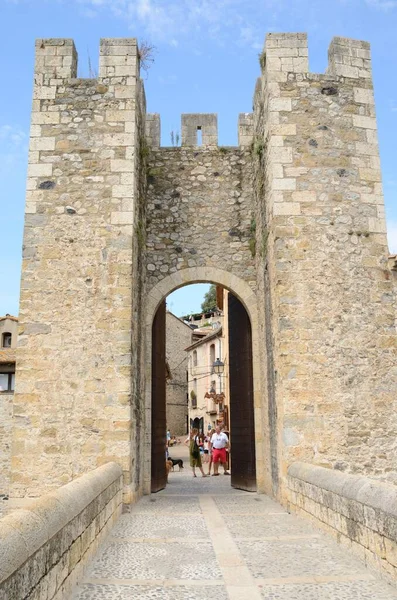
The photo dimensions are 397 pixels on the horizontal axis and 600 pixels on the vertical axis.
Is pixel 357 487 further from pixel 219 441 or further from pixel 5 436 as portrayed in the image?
pixel 5 436

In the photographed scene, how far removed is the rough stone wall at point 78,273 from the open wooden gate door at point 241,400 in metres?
1.95

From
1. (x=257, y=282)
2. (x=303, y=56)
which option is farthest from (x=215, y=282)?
(x=303, y=56)

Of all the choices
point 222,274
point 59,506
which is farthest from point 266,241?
point 59,506

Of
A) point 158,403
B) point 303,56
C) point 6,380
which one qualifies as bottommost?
point 158,403

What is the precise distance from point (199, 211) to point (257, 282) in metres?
1.50

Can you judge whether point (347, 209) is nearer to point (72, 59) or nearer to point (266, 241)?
point (266, 241)

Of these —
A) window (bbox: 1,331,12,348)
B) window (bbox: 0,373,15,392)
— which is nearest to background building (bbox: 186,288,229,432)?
window (bbox: 1,331,12,348)

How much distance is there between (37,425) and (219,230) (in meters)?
4.04

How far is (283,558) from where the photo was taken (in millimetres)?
4059

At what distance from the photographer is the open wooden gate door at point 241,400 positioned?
8.28 metres

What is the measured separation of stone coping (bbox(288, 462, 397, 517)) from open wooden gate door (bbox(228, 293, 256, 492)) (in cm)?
270

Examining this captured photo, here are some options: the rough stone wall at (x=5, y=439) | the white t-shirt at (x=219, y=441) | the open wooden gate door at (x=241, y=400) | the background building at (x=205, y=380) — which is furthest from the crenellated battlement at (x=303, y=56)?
the background building at (x=205, y=380)

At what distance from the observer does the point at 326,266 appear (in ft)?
22.7

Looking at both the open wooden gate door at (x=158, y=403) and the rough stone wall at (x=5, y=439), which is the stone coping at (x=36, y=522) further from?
the rough stone wall at (x=5, y=439)
